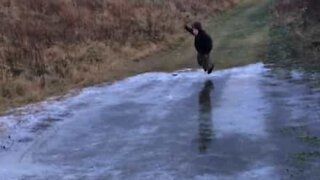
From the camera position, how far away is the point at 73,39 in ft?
80.3

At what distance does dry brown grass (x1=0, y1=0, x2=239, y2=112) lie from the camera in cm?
1927

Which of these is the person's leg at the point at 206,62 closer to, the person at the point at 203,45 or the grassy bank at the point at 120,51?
the person at the point at 203,45

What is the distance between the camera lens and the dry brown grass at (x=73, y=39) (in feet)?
63.2

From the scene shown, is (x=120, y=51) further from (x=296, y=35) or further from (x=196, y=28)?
(x=296, y=35)

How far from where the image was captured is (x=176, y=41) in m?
28.0

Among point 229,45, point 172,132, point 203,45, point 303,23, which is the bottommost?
point 229,45

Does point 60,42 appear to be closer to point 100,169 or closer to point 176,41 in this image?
point 176,41

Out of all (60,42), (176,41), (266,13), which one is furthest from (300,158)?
(266,13)

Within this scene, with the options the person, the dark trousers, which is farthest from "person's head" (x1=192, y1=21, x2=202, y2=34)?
the dark trousers

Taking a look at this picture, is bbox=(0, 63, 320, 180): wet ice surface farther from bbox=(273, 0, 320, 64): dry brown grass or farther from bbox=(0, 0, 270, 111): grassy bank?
bbox=(273, 0, 320, 64): dry brown grass

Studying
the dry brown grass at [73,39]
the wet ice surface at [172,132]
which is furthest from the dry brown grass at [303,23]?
the wet ice surface at [172,132]

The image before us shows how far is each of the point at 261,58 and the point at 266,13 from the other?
42.8 ft

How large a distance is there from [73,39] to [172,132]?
11.9 meters

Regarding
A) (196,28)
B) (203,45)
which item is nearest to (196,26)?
(196,28)
